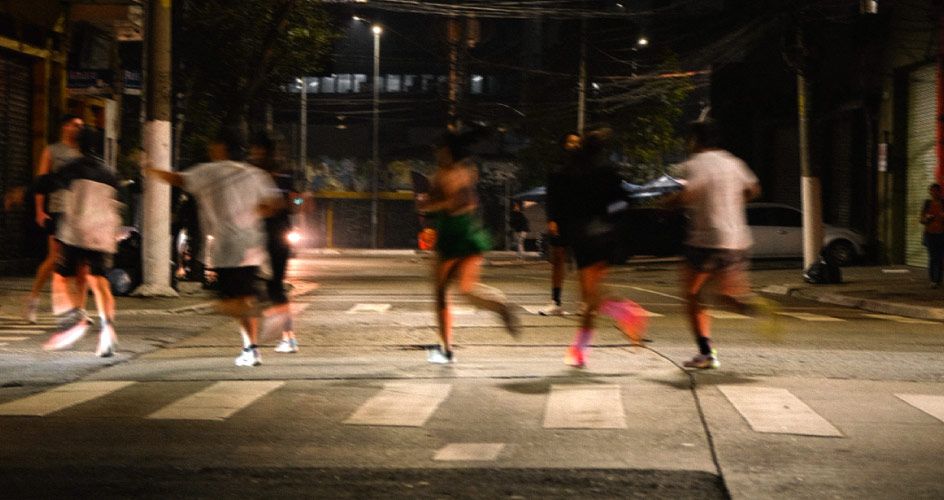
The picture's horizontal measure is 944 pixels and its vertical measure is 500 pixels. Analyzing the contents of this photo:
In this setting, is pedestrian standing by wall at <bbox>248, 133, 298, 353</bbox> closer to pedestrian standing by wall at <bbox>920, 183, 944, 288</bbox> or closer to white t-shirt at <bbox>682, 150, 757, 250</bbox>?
white t-shirt at <bbox>682, 150, 757, 250</bbox>

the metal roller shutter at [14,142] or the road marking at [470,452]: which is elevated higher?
the metal roller shutter at [14,142]

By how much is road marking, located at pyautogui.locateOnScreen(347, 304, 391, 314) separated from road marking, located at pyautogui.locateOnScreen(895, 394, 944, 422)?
831 centimetres

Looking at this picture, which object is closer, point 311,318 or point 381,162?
point 311,318

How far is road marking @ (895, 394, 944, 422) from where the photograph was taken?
25.3 feet

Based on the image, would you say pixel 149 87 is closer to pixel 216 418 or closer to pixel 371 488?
pixel 216 418

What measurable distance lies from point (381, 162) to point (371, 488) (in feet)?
163

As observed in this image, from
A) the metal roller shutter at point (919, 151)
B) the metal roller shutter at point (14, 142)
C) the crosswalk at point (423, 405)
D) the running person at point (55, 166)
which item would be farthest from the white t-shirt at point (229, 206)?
the metal roller shutter at point (919, 151)

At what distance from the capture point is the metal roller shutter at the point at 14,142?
2184 centimetres

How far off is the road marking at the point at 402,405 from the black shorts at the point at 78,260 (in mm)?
3234

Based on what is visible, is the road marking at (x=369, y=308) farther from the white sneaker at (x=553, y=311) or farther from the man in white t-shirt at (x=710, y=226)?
the man in white t-shirt at (x=710, y=226)

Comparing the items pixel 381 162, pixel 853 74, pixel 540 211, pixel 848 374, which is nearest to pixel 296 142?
pixel 381 162

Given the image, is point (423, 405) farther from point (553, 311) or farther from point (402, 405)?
point (553, 311)

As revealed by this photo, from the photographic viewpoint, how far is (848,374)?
30.9ft

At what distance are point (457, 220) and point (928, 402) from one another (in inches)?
138
